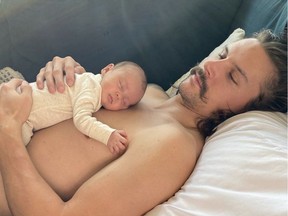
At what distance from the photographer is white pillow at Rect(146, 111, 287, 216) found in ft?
3.34

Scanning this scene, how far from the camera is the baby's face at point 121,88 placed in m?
1.32

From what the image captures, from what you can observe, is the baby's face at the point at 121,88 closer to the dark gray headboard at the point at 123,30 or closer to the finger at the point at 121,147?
the finger at the point at 121,147

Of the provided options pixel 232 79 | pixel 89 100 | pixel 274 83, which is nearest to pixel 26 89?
pixel 89 100

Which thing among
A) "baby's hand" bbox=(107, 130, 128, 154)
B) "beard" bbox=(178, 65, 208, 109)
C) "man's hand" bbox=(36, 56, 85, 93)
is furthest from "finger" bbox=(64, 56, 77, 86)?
"beard" bbox=(178, 65, 208, 109)

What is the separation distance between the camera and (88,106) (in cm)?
128

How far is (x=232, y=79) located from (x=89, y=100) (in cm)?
52

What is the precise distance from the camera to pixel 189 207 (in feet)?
3.61

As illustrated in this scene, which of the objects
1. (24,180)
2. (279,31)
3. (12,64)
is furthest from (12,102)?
(279,31)

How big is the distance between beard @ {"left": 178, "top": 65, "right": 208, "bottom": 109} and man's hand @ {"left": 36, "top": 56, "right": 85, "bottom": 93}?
0.39 m

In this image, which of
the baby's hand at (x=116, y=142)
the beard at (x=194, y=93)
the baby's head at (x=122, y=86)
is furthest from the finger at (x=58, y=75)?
the beard at (x=194, y=93)

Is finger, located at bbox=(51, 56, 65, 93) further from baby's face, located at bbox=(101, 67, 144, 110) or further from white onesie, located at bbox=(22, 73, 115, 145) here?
baby's face, located at bbox=(101, 67, 144, 110)

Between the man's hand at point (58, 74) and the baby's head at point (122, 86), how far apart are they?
0.38 ft

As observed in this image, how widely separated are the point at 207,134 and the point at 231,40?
1.43 ft

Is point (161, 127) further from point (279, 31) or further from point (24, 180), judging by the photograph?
point (279, 31)
